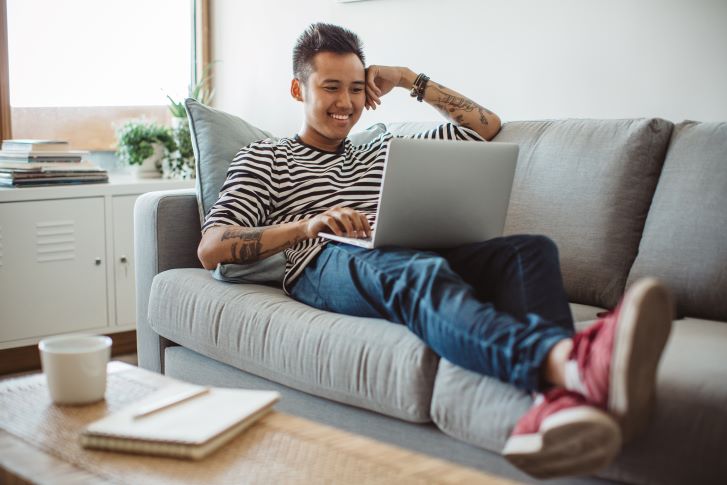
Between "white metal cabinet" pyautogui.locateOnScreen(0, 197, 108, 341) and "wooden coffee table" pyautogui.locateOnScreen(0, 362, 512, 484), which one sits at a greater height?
"wooden coffee table" pyautogui.locateOnScreen(0, 362, 512, 484)

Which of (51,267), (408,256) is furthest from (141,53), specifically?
(408,256)

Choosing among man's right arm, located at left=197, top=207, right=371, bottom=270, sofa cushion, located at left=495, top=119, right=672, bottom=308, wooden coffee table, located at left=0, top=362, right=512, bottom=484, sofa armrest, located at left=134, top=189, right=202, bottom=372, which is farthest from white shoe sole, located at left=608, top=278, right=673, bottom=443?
sofa armrest, located at left=134, top=189, right=202, bottom=372

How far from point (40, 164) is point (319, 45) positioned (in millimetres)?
1280

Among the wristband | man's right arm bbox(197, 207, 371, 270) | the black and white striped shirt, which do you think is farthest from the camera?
the wristband

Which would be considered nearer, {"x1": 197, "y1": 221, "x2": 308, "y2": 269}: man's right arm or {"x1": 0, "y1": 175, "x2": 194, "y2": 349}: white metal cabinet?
{"x1": 197, "y1": 221, "x2": 308, "y2": 269}: man's right arm

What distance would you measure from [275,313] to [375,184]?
1.65 ft

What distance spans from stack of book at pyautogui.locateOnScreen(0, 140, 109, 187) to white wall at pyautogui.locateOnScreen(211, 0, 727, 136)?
842mm

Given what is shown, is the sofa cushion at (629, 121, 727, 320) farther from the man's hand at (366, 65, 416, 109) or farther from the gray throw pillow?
the gray throw pillow

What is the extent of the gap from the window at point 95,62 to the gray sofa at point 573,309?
4.29 ft

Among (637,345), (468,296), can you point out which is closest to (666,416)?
(637,345)

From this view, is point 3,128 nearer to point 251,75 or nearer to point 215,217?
point 251,75

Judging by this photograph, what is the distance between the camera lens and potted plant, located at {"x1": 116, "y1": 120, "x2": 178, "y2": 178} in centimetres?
345

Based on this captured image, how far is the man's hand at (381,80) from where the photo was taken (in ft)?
7.82

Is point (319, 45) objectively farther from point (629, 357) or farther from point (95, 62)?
point (95, 62)
